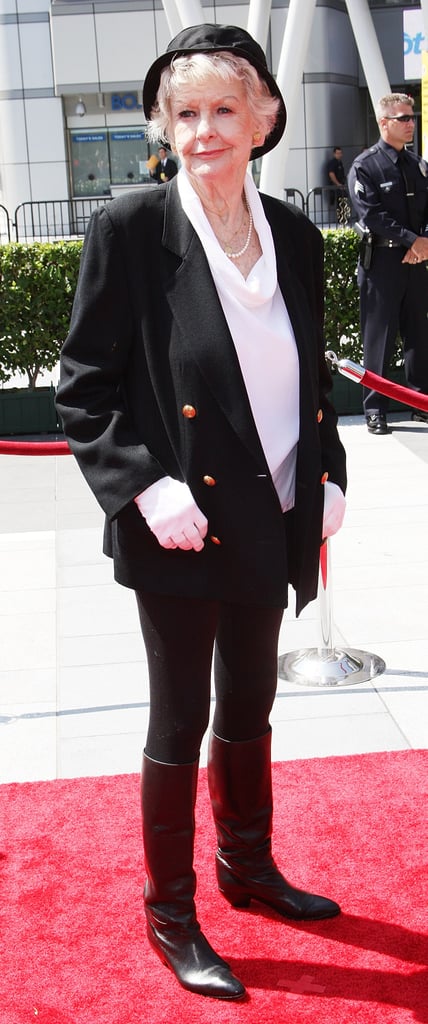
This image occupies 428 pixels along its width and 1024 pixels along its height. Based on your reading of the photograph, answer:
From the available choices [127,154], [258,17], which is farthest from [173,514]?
[127,154]

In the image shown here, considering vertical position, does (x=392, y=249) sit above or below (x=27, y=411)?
above

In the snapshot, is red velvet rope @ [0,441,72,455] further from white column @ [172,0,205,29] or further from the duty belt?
white column @ [172,0,205,29]

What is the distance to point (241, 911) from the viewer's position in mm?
3029

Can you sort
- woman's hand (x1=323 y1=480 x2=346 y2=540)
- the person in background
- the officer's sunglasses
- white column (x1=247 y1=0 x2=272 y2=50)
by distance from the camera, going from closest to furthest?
woman's hand (x1=323 y1=480 x2=346 y2=540)
the officer's sunglasses
white column (x1=247 y1=0 x2=272 y2=50)
the person in background

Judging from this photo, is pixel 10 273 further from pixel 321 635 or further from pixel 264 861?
pixel 264 861

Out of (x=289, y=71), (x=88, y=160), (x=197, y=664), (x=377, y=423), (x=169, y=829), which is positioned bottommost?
(x=377, y=423)

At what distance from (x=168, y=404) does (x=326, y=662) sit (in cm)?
230

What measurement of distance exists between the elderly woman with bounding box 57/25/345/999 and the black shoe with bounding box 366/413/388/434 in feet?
20.8

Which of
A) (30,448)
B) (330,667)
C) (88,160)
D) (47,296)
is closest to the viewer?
(30,448)

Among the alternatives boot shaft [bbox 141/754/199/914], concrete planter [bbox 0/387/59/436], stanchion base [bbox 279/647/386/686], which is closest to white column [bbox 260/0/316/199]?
concrete planter [bbox 0/387/59/436]

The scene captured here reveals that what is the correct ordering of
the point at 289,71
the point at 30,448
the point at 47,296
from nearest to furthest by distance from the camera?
the point at 30,448 → the point at 47,296 → the point at 289,71

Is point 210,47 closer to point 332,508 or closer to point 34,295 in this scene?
point 332,508

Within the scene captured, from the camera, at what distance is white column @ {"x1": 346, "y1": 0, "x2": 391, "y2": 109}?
17.5m

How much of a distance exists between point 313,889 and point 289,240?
1.61 meters
